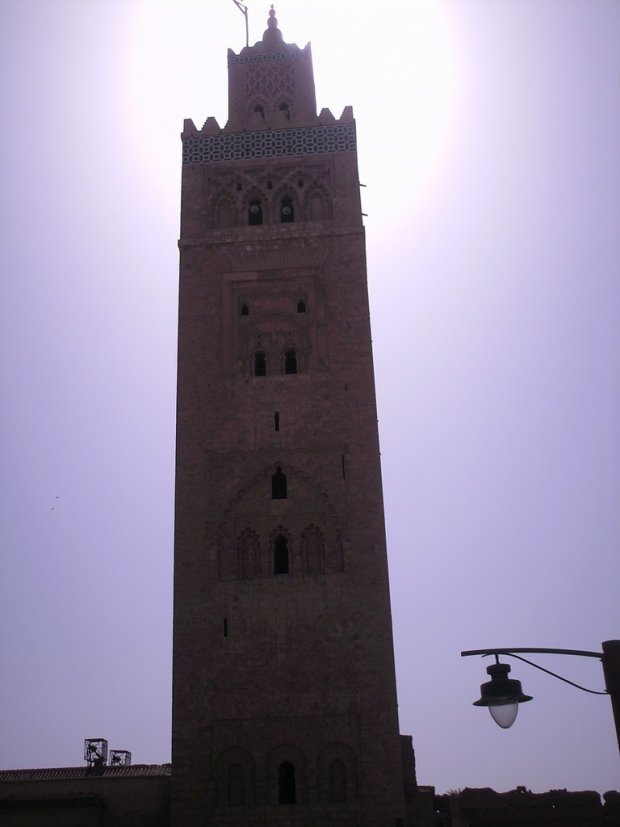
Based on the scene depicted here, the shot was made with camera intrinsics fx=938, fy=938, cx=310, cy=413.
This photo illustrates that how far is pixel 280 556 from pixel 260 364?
301 cm

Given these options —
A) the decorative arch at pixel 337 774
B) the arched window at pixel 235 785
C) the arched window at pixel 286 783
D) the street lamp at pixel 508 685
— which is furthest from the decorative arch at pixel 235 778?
the street lamp at pixel 508 685

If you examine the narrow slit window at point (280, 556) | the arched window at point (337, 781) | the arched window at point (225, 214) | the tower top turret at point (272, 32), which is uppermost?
the tower top turret at point (272, 32)

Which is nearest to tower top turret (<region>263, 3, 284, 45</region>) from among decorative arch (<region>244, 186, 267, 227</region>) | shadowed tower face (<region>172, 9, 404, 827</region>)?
shadowed tower face (<region>172, 9, 404, 827</region>)

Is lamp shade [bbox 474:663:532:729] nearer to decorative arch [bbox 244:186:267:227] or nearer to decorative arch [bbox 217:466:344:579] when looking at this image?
decorative arch [bbox 217:466:344:579]

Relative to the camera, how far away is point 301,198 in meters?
15.3

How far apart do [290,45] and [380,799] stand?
522 inches

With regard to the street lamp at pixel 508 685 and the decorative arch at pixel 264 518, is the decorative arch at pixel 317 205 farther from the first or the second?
the street lamp at pixel 508 685

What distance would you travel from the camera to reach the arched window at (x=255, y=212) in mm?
15414

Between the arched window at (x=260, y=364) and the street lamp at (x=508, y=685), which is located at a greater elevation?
the arched window at (x=260, y=364)

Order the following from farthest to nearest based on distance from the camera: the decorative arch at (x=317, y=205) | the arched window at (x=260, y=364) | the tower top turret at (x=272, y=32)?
1. the tower top turret at (x=272, y=32)
2. the decorative arch at (x=317, y=205)
3. the arched window at (x=260, y=364)

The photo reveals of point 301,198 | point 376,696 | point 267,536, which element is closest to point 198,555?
point 267,536

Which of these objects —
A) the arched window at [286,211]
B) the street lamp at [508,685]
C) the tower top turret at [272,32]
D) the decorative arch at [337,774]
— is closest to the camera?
the street lamp at [508,685]

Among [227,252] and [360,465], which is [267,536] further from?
[227,252]

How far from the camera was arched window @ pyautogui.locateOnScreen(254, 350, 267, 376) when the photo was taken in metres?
14.0
